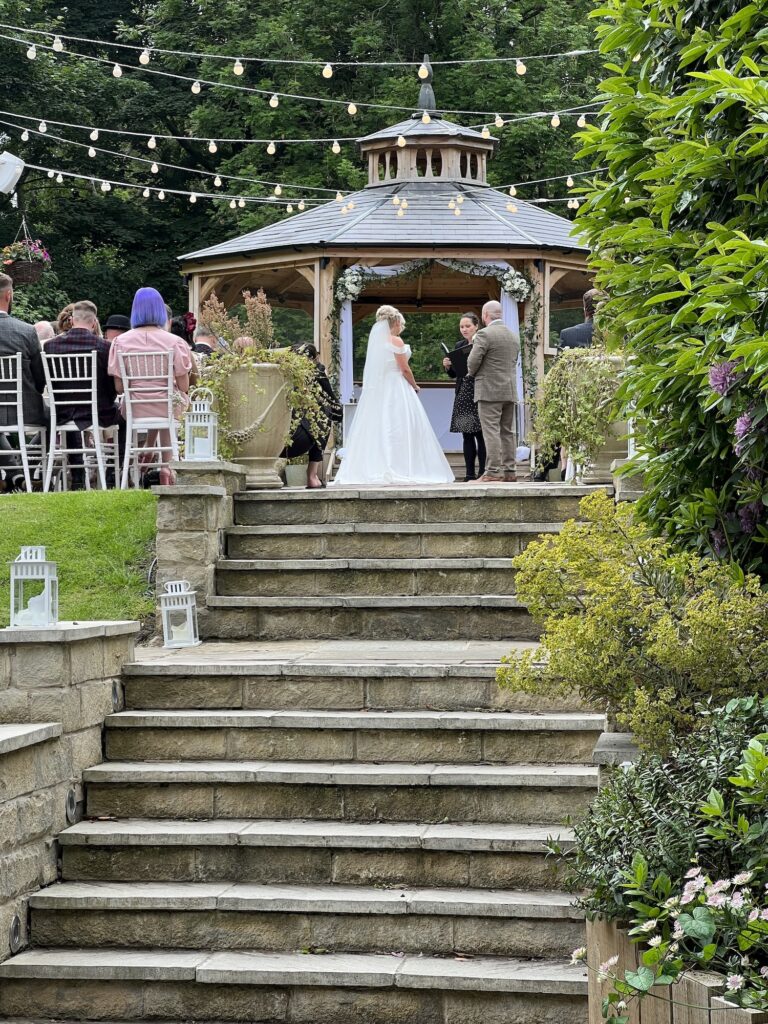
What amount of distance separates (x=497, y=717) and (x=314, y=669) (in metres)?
0.89

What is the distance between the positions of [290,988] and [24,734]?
1323mm

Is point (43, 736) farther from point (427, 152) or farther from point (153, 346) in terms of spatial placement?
point (427, 152)

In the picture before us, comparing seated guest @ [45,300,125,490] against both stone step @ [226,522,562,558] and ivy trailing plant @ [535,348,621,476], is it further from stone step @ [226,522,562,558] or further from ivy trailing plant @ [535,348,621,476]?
ivy trailing plant @ [535,348,621,476]

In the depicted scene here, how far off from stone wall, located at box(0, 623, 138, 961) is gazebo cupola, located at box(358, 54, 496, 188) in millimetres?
14654

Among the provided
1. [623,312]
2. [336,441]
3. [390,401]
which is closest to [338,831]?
[623,312]

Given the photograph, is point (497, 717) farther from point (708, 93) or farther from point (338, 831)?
point (708, 93)

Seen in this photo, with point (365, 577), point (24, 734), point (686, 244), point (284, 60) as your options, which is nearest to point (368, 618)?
point (365, 577)

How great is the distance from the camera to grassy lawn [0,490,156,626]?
7.94 m

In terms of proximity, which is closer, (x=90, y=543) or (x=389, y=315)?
(x=90, y=543)

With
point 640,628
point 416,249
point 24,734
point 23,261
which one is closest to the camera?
point 640,628

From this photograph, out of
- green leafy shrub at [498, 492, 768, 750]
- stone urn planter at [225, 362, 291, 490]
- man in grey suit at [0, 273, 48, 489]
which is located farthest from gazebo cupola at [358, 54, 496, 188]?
green leafy shrub at [498, 492, 768, 750]

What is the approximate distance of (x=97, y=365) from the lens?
33.9 feet

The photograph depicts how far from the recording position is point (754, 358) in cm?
316

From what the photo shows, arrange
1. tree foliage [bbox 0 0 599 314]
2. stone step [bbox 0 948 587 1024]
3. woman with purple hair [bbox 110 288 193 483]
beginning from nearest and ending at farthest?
stone step [bbox 0 948 587 1024] → woman with purple hair [bbox 110 288 193 483] → tree foliage [bbox 0 0 599 314]
